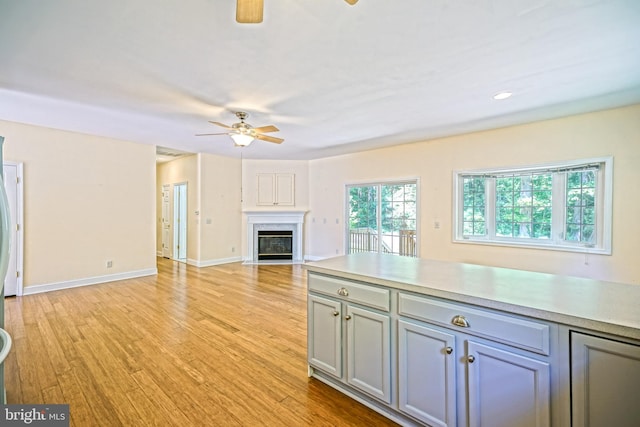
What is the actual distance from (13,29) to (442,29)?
3133 millimetres

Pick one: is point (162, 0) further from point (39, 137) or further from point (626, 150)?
point (626, 150)

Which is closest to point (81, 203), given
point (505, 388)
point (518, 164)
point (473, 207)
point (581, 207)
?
point (505, 388)

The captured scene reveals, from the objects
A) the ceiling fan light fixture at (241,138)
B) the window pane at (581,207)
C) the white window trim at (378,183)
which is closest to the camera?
the ceiling fan light fixture at (241,138)

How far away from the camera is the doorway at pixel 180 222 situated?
7266 millimetres

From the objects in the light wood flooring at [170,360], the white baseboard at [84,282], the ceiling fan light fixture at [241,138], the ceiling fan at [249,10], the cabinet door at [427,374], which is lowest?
the light wood flooring at [170,360]

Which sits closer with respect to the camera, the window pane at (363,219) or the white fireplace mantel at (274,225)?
the window pane at (363,219)

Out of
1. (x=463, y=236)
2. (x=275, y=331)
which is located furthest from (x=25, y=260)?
(x=463, y=236)

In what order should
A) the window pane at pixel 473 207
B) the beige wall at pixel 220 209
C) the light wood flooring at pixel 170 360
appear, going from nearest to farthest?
1. the light wood flooring at pixel 170 360
2. the window pane at pixel 473 207
3. the beige wall at pixel 220 209

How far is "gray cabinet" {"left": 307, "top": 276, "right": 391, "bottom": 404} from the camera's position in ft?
5.73

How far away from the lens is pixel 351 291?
1897 mm

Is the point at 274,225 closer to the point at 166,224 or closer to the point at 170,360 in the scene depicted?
the point at 166,224

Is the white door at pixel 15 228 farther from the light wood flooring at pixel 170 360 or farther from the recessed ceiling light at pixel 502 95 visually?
the recessed ceiling light at pixel 502 95

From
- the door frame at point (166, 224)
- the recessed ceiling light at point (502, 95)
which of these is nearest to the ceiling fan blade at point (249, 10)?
the recessed ceiling light at point (502, 95)

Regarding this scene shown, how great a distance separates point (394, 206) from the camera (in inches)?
232
